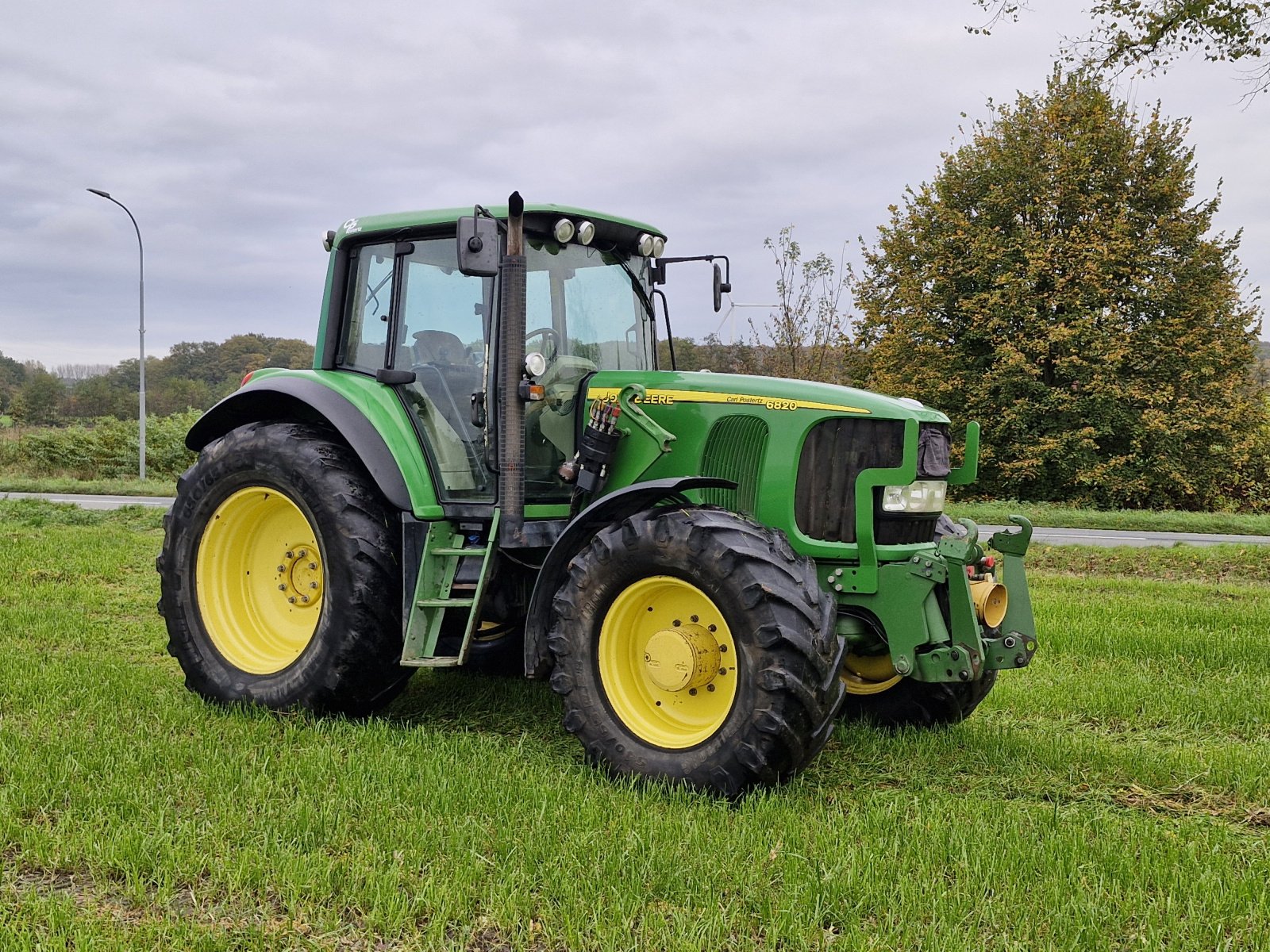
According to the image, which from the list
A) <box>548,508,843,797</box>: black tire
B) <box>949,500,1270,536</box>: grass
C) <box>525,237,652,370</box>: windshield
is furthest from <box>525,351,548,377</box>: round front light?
<box>949,500,1270,536</box>: grass

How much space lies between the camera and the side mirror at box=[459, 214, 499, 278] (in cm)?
441

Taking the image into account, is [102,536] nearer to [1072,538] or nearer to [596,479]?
[596,479]

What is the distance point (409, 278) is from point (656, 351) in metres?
1.34

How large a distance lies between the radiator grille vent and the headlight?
0.56 m

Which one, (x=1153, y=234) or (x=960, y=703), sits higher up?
(x=1153, y=234)

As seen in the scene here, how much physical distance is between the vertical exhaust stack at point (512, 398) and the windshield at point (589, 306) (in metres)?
0.22

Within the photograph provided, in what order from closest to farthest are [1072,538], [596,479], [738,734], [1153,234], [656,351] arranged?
[738,734]
[596,479]
[656,351]
[1072,538]
[1153,234]

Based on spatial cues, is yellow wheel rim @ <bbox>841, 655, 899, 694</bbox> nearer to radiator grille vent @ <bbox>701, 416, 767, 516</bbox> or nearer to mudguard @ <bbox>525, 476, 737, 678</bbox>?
radiator grille vent @ <bbox>701, 416, 767, 516</bbox>

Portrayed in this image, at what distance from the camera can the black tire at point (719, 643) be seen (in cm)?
387

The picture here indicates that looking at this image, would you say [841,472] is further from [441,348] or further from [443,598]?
[441,348]

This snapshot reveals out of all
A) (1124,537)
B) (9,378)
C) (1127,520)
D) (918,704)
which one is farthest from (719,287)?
(9,378)

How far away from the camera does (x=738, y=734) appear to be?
3.92 metres

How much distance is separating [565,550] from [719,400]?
95 cm

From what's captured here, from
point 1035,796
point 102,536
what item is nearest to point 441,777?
point 1035,796
